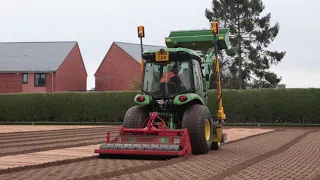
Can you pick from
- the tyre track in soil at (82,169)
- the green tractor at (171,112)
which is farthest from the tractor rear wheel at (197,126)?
the tyre track in soil at (82,169)

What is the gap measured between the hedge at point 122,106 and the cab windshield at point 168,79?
1700 cm

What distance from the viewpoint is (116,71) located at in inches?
1969

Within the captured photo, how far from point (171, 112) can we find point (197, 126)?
0.93 m

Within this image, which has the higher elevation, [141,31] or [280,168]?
[141,31]

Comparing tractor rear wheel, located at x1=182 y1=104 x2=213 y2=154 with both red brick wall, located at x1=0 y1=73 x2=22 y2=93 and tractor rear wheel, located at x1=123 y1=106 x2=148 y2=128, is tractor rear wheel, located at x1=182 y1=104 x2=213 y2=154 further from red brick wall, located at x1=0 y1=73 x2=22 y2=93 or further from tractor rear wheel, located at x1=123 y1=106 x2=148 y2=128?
red brick wall, located at x1=0 y1=73 x2=22 y2=93

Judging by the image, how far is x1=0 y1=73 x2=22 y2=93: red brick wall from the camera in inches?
1801

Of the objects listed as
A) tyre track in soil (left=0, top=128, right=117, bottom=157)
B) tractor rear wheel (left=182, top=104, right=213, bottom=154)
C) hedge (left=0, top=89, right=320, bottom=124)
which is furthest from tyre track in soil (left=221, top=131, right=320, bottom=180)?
hedge (left=0, top=89, right=320, bottom=124)

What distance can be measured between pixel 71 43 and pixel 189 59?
3977 centimetres

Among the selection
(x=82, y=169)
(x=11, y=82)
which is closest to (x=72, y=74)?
(x=11, y=82)

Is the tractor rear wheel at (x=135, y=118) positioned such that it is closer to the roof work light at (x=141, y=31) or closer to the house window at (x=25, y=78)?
the roof work light at (x=141, y=31)

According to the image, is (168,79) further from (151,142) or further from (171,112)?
(151,142)

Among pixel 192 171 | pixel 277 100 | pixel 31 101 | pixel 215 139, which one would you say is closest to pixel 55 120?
pixel 31 101

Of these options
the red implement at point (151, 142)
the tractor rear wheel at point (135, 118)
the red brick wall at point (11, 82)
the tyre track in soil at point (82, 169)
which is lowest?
the tyre track in soil at point (82, 169)

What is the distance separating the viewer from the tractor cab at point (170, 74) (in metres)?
10.1
